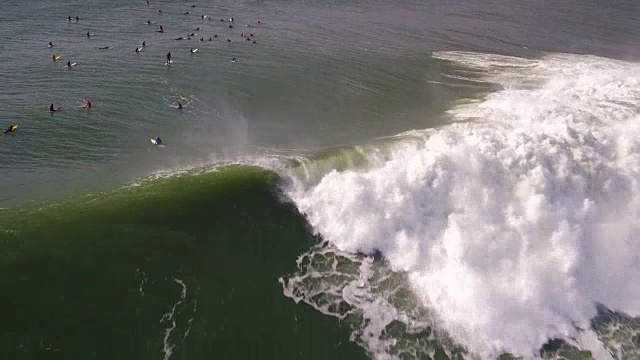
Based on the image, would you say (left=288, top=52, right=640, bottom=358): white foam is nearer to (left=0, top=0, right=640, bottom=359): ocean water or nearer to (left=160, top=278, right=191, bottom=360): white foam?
(left=0, top=0, right=640, bottom=359): ocean water

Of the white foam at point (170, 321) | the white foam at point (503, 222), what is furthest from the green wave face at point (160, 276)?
the white foam at point (503, 222)

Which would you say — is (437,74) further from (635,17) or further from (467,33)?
(635,17)

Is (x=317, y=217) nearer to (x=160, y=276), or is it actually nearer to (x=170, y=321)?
(x=160, y=276)

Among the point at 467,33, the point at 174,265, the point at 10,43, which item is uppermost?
the point at 467,33

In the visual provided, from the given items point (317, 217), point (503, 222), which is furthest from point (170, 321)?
point (503, 222)

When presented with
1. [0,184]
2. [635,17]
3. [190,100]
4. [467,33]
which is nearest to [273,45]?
[190,100]

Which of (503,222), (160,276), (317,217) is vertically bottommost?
(160,276)
